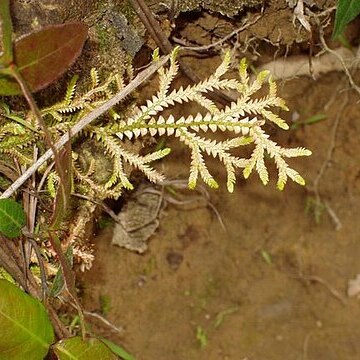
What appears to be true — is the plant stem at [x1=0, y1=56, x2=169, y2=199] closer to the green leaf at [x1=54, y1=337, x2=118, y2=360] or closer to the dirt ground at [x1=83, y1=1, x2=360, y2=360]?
the green leaf at [x1=54, y1=337, x2=118, y2=360]

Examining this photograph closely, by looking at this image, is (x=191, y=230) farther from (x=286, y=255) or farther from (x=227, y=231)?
(x=286, y=255)

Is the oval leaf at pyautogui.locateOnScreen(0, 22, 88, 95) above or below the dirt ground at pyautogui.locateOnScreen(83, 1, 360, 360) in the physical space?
above

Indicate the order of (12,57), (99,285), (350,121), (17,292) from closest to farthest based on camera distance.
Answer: (12,57) < (17,292) < (99,285) < (350,121)

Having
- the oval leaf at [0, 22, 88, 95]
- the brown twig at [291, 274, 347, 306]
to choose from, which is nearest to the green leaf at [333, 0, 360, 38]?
the oval leaf at [0, 22, 88, 95]

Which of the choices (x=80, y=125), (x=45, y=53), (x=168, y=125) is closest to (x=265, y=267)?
(x=168, y=125)

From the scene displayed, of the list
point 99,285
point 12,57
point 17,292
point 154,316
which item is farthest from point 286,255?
point 12,57
